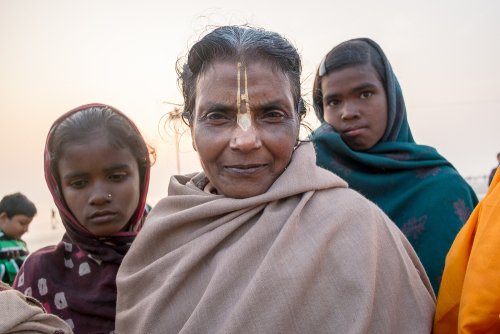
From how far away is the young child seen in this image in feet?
14.7

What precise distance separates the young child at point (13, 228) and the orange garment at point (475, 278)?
15.7 feet

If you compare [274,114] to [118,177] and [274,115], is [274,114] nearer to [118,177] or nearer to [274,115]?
[274,115]

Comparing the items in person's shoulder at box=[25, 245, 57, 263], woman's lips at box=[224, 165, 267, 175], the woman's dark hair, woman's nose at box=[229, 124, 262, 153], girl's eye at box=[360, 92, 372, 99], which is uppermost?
girl's eye at box=[360, 92, 372, 99]

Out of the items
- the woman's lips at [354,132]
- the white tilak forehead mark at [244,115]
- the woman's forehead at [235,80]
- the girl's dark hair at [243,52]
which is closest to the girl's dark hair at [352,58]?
the woman's lips at [354,132]

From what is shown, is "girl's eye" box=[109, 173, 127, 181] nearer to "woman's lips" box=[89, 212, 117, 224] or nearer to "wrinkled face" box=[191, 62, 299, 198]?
"woman's lips" box=[89, 212, 117, 224]

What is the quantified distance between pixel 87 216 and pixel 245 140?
1.15 meters

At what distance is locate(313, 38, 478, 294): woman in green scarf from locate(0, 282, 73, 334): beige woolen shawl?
1982 mm

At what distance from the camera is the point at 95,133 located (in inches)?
84.5

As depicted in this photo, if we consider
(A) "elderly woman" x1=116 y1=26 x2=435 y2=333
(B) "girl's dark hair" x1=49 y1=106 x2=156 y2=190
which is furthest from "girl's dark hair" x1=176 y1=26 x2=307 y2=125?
(B) "girl's dark hair" x1=49 y1=106 x2=156 y2=190

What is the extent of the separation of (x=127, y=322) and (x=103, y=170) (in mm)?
879

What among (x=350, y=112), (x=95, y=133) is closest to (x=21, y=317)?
(x=95, y=133)

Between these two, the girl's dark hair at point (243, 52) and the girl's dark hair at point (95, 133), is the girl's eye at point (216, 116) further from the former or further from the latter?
the girl's dark hair at point (95, 133)

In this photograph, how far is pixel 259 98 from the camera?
1559mm

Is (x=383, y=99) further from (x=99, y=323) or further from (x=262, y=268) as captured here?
(x=99, y=323)
